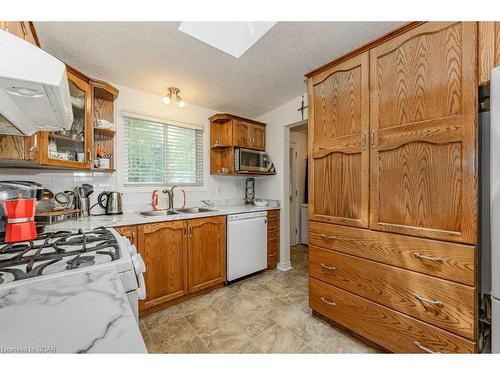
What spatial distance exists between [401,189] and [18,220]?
7.16 feet

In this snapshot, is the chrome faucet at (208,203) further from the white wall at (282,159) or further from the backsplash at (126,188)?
the white wall at (282,159)

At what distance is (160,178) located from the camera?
258 cm

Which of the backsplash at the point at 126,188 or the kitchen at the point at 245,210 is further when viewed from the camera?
the backsplash at the point at 126,188

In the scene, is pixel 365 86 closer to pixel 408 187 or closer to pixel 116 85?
pixel 408 187

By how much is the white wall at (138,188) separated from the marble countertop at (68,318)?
1.67m

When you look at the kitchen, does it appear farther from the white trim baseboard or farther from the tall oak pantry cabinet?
the white trim baseboard

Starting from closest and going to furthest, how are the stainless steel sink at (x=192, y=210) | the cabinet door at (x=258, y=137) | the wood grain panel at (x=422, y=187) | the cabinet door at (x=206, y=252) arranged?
the wood grain panel at (x=422, y=187) → the cabinet door at (x=206, y=252) → the stainless steel sink at (x=192, y=210) → the cabinet door at (x=258, y=137)

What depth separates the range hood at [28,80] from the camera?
482mm

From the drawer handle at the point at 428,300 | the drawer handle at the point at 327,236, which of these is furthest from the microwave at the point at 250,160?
the drawer handle at the point at 428,300

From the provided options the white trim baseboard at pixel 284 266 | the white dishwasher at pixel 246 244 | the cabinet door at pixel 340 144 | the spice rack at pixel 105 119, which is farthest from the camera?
the white trim baseboard at pixel 284 266

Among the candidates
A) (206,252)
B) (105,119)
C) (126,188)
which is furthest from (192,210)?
(105,119)

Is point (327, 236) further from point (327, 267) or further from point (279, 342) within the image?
point (279, 342)

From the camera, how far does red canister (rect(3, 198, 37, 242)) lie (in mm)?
1108
